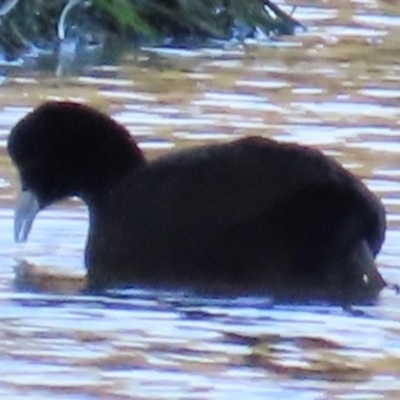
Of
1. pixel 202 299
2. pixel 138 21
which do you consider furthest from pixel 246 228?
pixel 138 21

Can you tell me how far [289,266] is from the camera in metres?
7.93

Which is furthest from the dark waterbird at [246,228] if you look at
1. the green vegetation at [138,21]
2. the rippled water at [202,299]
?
the green vegetation at [138,21]

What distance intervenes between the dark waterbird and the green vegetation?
15.2ft

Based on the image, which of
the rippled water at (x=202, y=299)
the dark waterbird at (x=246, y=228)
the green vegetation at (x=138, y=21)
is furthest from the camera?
the green vegetation at (x=138, y=21)

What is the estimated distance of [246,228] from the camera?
7914 millimetres

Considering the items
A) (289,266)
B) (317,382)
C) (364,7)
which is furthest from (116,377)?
(364,7)

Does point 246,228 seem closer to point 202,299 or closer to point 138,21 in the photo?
point 202,299

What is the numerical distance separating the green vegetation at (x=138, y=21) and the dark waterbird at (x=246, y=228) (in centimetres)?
463

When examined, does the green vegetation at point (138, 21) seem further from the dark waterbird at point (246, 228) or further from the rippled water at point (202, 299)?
the dark waterbird at point (246, 228)

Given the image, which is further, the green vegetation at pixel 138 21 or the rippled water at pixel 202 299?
the green vegetation at pixel 138 21

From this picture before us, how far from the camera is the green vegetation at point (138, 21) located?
1288cm

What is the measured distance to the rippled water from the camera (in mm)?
7105

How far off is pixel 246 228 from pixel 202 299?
262mm

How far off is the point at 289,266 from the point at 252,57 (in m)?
4.98
